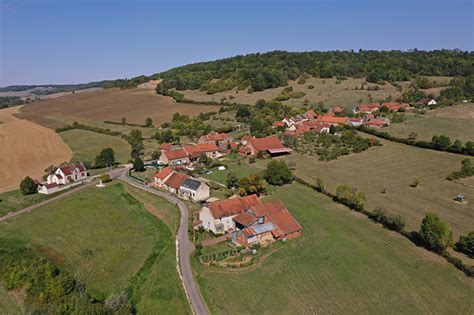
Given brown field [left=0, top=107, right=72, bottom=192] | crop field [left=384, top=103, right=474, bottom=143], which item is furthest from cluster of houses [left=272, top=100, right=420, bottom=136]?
brown field [left=0, top=107, right=72, bottom=192]

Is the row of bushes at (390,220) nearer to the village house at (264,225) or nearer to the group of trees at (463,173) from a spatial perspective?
the village house at (264,225)

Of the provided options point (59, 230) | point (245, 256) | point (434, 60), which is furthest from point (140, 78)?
point (245, 256)

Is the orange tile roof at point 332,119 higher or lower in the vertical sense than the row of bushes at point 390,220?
higher

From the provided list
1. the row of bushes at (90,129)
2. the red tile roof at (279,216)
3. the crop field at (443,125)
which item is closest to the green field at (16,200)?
the red tile roof at (279,216)

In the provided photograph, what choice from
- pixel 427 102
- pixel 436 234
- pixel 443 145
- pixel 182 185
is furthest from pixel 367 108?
pixel 436 234

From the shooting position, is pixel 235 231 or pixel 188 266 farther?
pixel 235 231

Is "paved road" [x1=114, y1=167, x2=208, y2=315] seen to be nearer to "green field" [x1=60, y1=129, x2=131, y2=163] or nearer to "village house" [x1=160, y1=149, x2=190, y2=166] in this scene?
"village house" [x1=160, y1=149, x2=190, y2=166]

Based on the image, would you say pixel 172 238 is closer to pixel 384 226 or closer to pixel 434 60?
pixel 384 226
